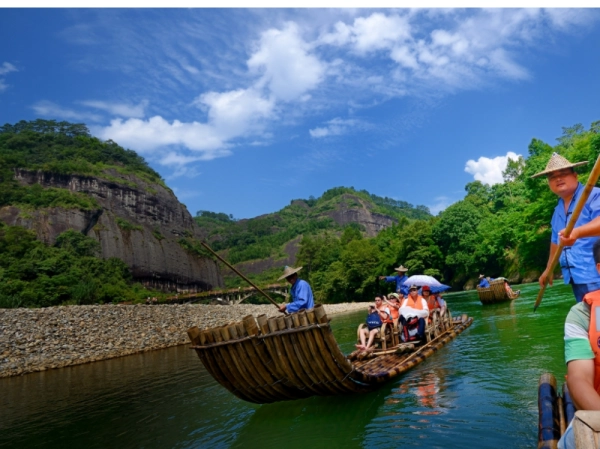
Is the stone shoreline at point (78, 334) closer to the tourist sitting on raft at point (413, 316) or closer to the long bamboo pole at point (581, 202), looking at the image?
the tourist sitting on raft at point (413, 316)

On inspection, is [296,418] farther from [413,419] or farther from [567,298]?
[567,298]

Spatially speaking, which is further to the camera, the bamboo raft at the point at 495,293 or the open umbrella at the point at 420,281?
the bamboo raft at the point at 495,293

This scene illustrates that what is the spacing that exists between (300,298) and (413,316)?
371cm

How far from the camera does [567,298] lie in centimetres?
1761

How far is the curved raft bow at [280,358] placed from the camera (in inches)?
229

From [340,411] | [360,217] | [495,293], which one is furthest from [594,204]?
[360,217]

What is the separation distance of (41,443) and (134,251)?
175ft

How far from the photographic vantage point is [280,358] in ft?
19.6

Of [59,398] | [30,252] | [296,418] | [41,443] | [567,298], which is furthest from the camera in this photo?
[30,252]

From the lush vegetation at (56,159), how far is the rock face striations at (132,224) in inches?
50.3

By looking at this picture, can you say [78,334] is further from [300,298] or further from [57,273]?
[57,273]

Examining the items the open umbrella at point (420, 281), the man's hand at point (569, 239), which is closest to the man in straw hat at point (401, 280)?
the open umbrella at point (420, 281)

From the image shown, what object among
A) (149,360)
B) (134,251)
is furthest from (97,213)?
(149,360)

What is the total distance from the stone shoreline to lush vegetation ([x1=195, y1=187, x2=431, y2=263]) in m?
70.2
